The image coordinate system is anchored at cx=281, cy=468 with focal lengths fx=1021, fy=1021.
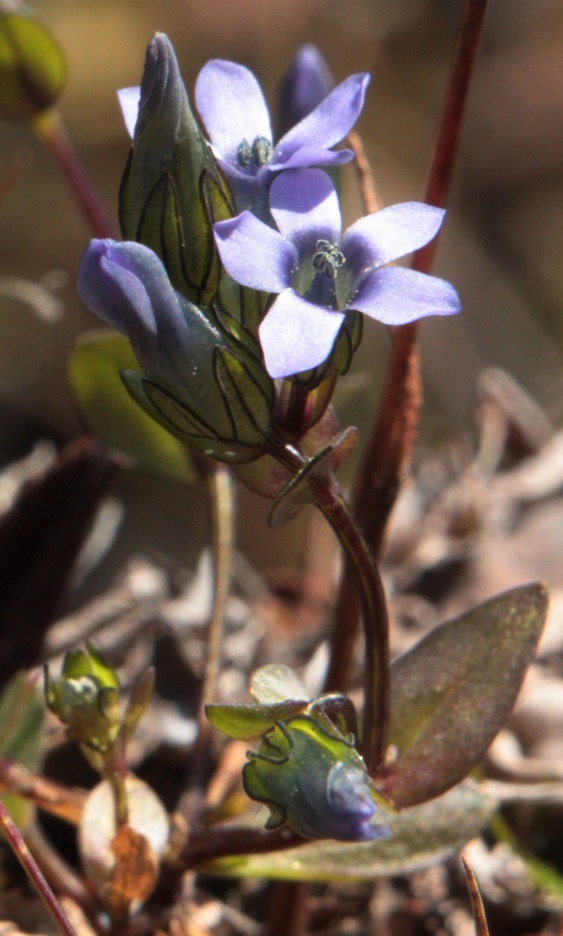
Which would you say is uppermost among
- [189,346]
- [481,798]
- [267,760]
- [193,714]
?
[189,346]

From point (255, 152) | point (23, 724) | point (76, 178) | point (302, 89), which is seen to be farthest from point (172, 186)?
point (76, 178)

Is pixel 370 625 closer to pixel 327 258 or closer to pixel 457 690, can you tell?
pixel 457 690

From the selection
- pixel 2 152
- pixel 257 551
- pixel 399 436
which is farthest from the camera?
pixel 2 152

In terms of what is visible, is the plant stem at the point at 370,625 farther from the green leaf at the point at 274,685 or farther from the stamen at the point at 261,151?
the stamen at the point at 261,151

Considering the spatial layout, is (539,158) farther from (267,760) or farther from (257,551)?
(267,760)

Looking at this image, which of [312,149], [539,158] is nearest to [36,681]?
[312,149]

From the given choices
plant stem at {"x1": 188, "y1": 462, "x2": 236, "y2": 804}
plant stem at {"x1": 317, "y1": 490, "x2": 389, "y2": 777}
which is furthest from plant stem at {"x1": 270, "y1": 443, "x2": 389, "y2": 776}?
plant stem at {"x1": 188, "y1": 462, "x2": 236, "y2": 804}

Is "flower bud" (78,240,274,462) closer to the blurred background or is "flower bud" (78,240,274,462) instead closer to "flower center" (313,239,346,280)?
→ "flower center" (313,239,346,280)
